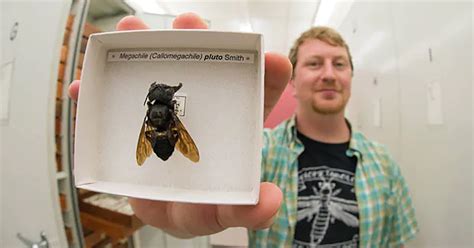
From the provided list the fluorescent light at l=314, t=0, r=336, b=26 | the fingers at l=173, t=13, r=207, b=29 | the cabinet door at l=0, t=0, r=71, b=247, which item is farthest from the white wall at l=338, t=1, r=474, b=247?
the cabinet door at l=0, t=0, r=71, b=247

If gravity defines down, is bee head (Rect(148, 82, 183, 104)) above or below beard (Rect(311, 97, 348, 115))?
below

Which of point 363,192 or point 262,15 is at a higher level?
point 262,15

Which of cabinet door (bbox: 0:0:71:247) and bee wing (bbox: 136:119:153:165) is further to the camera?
cabinet door (bbox: 0:0:71:247)

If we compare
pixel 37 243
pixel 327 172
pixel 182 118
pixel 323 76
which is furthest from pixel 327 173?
pixel 37 243

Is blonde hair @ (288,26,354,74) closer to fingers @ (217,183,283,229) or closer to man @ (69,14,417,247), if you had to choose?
man @ (69,14,417,247)

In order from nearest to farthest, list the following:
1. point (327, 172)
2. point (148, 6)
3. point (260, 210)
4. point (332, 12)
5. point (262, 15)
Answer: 1. point (260, 210)
2. point (148, 6)
3. point (262, 15)
4. point (327, 172)
5. point (332, 12)

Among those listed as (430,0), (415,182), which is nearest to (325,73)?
(430,0)

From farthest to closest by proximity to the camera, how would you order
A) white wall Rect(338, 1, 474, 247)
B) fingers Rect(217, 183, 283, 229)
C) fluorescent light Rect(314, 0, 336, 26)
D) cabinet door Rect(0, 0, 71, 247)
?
fluorescent light Rect(314, 0, 336, 26)
white wall Rect(338, 1, 474, 247)
cabinet door Rect(0, 0, 71, 247)
fingers Rect(217, 183, 283, 229)

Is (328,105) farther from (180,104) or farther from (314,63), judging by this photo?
(180,104)
